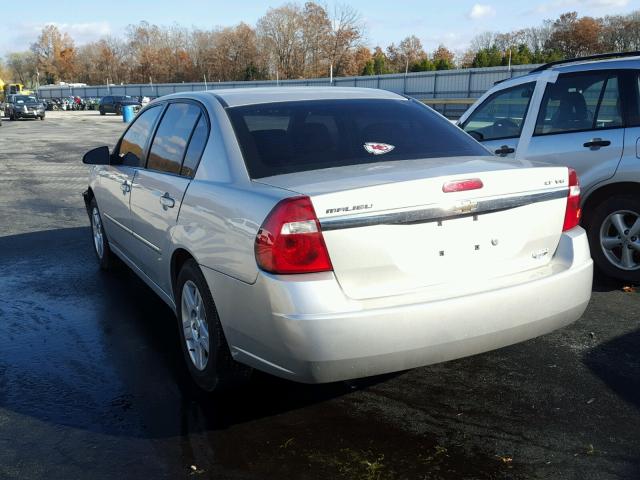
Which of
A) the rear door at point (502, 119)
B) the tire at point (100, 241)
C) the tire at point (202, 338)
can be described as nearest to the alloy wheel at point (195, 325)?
the tire at point (202, 338)

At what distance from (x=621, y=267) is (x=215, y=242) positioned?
370 cm

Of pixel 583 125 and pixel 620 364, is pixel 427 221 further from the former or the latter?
pixel 583 125

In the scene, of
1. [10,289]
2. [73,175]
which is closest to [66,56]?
[73,175]

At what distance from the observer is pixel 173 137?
423 cm

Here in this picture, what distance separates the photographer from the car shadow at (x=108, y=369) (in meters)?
3.36

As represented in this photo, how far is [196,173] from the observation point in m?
3.64

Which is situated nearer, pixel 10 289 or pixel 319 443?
pixel 319 443

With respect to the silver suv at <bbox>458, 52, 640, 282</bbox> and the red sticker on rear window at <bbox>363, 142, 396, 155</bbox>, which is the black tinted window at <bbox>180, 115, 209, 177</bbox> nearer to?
the red sticker on rear window at <bbox>363, 142, 396, 155</bbox>

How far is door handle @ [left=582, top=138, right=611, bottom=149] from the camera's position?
526 cm

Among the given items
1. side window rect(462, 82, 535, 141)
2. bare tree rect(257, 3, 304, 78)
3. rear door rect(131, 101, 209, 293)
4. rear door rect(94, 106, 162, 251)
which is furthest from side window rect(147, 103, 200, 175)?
bare tree rect(257, 3, 304, 78)

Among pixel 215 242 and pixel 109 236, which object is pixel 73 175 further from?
pixel 215 242

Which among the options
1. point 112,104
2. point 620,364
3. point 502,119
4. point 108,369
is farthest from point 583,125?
point 112,104

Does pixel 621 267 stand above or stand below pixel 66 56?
below

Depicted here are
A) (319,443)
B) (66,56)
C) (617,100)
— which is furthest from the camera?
(66,56)
